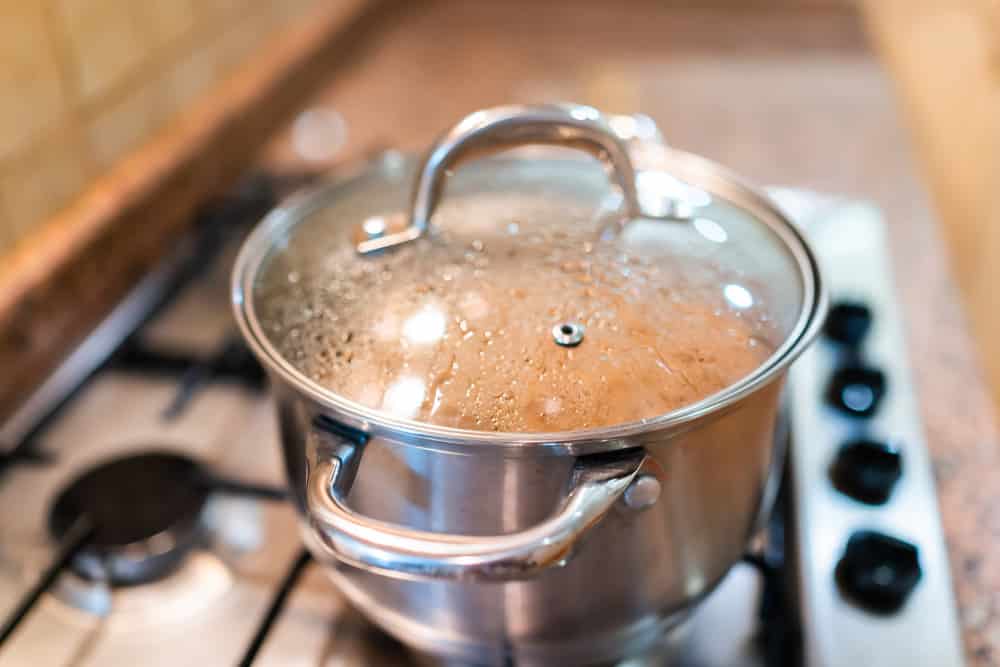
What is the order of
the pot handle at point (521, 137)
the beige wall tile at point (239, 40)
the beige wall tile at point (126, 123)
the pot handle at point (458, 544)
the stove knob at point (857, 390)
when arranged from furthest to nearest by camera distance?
the beige wall tile at point (239, 40) < the beige wall tile at point (126, 123) < the stove knob at point (857, 390) < the pot handle at point (521, 137) < the pot handle at point (458, 544)

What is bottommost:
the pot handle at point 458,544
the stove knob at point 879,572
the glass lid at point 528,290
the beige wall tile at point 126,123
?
the stove knob at point 879,572

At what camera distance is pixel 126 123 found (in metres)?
0.75

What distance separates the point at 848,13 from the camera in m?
1.39

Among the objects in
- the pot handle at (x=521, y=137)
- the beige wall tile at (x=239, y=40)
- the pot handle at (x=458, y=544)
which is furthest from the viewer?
the beige wall tile at (x=239, y=40)

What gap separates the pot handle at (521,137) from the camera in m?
0.43

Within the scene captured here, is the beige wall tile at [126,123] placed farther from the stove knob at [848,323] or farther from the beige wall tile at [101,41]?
the stove knob at [848,323]

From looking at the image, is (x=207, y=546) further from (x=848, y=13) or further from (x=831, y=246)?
(x=848, y=13)

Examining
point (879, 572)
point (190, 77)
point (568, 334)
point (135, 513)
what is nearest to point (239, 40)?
point (190, 77)

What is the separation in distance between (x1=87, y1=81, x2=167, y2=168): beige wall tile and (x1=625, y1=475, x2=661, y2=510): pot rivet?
1.80 ft

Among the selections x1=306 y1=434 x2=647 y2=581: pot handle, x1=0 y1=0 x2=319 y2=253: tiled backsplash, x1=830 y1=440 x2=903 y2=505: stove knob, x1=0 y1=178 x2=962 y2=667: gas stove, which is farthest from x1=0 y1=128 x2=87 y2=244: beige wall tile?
x1=830 y1=440 x2=903 y2=505: stove knob

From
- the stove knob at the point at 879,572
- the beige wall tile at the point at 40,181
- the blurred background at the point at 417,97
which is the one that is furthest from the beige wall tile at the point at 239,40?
the stove knob at the point at 879,572

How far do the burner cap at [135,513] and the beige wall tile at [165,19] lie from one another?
1.29 feet

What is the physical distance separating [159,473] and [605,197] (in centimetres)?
32

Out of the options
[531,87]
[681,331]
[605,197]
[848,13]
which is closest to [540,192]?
[605,197]
